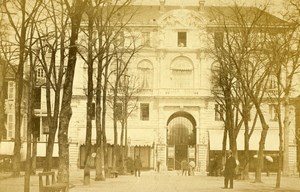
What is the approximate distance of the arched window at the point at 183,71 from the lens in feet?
226

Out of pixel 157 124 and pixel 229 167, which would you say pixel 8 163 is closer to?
pixel 157 124

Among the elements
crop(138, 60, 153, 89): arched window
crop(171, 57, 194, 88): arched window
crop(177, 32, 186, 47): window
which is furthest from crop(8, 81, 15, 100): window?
crop(177, 32, 186, 47): window

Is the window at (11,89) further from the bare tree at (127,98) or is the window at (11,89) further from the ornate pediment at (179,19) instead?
the ornate pediment at (179,19)

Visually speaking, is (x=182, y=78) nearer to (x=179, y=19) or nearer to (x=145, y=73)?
(x=145, y=73)

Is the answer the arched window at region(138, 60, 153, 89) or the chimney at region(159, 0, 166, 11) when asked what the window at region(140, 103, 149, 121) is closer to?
the arched window at region(138, 60, 153, 89)

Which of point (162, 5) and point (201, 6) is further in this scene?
point (201, 6)

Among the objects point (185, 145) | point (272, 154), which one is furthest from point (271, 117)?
point (185, 145)

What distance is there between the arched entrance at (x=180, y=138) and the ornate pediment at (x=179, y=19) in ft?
31.1

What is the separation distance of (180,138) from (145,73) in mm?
8662

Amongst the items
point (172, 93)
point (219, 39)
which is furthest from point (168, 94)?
point (219, 39)

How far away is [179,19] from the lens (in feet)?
224

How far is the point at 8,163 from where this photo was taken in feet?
184

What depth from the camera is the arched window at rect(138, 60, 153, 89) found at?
6844 centimetres

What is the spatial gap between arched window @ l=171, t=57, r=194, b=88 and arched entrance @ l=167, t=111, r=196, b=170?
3.34m
